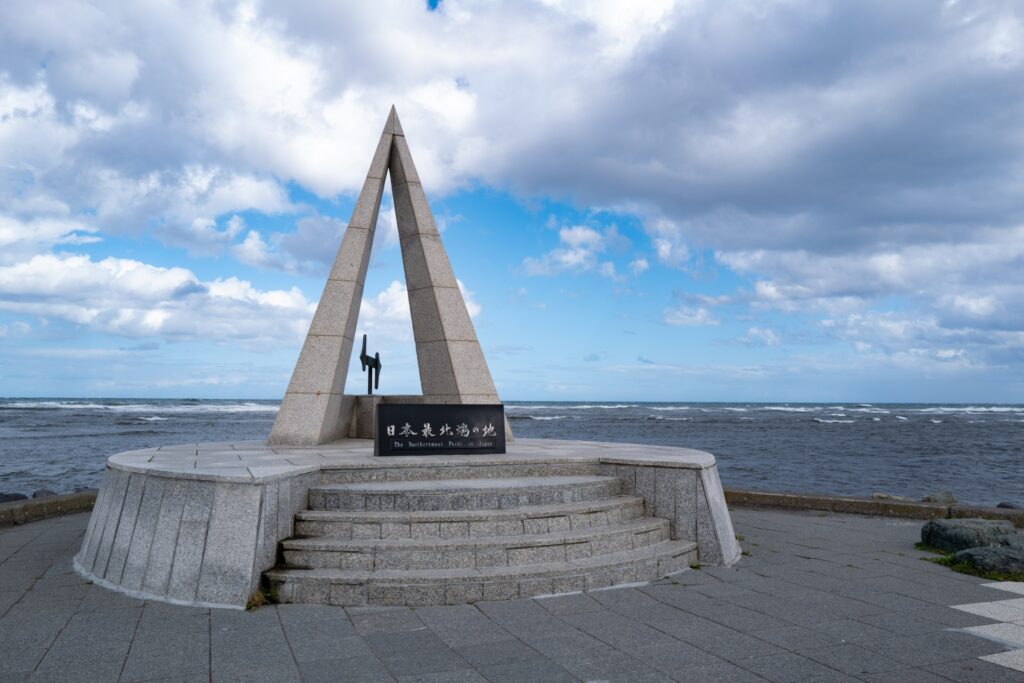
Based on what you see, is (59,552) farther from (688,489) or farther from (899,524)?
(899,524)

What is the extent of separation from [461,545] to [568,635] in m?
1.60

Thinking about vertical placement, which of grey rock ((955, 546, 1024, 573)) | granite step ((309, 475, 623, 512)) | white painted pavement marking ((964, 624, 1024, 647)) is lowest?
white painted pavement marking ((964, 624, 1024, 647))

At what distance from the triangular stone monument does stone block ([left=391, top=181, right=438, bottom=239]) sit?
0.06 feet

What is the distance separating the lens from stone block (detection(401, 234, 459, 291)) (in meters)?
13.7

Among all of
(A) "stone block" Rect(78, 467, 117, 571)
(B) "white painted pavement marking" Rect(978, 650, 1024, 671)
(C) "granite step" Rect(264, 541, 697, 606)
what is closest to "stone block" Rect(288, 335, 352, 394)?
(A) "stone block" Rect(78, 467, 117, 571)

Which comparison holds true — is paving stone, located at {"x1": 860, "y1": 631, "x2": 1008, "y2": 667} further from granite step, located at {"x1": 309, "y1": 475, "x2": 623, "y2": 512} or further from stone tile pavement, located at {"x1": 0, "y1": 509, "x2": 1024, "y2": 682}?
granite step, located at {"x1": 309, "y1": 475, "x2": 623, "y2": 512}

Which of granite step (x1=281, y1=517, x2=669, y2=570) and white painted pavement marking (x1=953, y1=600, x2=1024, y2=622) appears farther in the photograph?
granite step (x1=281, y1=517, x2=669, y2=570)

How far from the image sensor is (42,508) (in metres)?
11.6

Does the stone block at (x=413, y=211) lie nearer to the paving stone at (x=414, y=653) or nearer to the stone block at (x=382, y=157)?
the stone block at (x=382, y=157)

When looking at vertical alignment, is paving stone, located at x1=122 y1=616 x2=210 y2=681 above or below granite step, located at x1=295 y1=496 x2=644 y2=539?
below

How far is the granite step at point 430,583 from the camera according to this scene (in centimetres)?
649

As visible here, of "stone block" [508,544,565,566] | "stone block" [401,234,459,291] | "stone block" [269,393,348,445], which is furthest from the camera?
"stone block" [401,234,459,291]

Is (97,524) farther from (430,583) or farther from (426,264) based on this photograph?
(426,264)

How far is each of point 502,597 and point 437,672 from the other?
174cm
